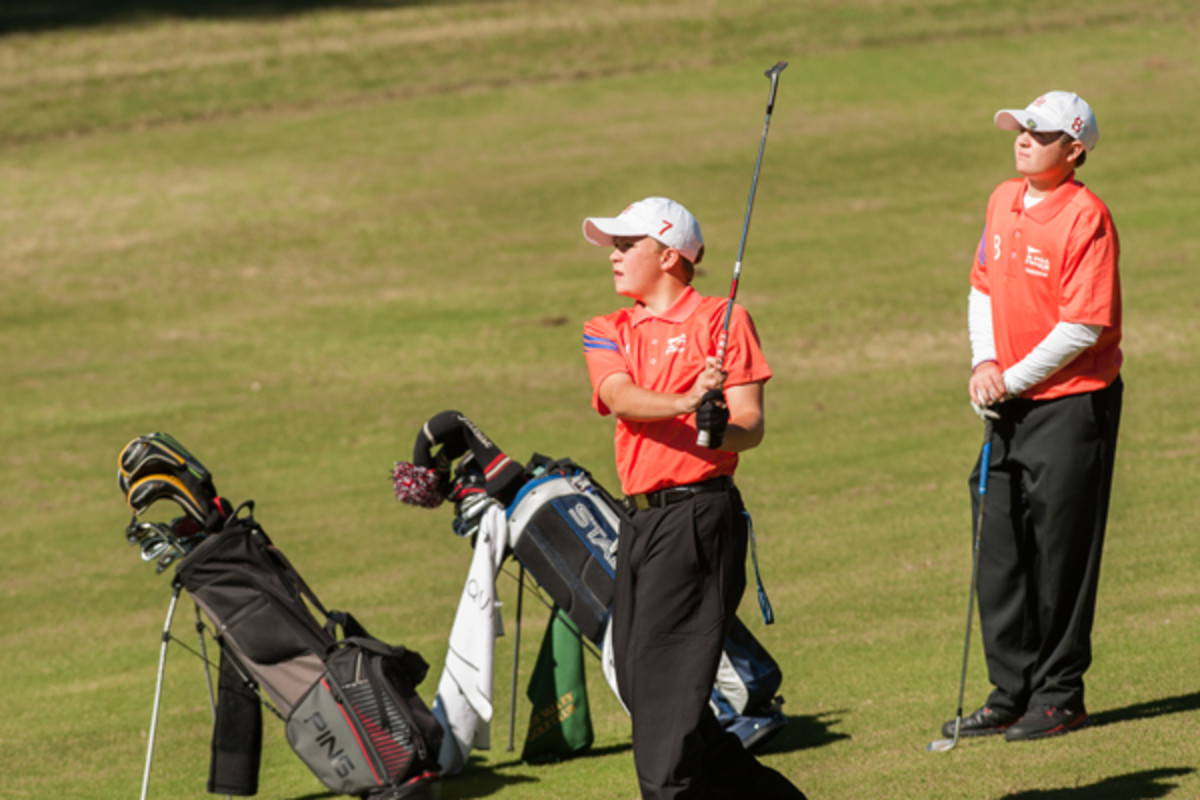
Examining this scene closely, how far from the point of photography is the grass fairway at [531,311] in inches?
277

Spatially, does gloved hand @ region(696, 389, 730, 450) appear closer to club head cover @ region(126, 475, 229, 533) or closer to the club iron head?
the club iron head

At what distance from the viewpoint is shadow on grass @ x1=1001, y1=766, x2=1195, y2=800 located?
4.86m

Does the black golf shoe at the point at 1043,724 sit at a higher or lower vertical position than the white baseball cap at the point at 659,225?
lower

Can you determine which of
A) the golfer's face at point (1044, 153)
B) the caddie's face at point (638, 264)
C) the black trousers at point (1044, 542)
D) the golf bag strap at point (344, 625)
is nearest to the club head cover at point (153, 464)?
the golf bag strap at point (344, 625)

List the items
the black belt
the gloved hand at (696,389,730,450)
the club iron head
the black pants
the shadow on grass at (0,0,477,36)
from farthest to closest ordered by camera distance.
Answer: the shadow on grass at (0,0,477,36) → the club iron head → the black belt → the black pants → the gloved hand at (696,389,730,450)

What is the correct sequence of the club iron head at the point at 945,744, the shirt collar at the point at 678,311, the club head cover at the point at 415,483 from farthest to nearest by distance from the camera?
the club head cover at the point at 415,483
the club iron head at the point at 945,744
the shirt collar at the point at 678,311

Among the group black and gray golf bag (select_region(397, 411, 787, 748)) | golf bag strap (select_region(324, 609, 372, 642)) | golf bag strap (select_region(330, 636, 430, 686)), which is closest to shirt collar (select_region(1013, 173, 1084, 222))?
black and gray golf bag (select_region(397, 411, 787, 748))

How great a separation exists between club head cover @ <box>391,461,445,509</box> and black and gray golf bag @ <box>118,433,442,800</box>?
56 centimetres

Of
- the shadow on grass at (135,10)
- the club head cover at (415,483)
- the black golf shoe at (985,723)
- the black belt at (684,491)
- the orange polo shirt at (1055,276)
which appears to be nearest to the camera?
the black belt at (684,491)

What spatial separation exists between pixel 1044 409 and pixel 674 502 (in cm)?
170

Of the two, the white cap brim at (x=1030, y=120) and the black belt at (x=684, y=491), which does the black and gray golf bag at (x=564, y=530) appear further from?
the white cap brim at (x=1030, y=120)

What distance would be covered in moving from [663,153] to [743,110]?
6.75 feet

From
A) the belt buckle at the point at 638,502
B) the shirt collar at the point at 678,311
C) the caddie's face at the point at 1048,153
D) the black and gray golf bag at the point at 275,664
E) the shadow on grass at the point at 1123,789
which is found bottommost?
the shadow on grass at the point at 1123,789

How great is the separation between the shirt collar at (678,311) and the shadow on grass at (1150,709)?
7.99ft
